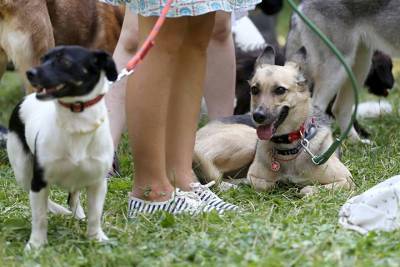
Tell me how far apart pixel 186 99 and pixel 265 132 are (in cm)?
69

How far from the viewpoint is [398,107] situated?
275 inches

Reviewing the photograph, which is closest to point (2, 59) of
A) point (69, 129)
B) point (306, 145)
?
point (306, 145)

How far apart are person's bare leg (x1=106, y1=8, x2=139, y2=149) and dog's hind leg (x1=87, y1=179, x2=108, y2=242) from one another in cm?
139

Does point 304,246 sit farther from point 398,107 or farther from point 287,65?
point 398,107

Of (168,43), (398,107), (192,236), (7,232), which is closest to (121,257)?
(192,236)

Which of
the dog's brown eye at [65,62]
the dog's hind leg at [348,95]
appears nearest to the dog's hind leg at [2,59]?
the dog's brown eye at [65,62]

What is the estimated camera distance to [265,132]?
14.7 feet

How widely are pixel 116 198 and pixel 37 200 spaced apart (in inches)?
41.8

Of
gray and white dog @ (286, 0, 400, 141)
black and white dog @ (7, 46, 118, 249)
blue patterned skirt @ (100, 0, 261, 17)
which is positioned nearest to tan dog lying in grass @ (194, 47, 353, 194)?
blue patterned skirt @ (100, 0, 261, 17)

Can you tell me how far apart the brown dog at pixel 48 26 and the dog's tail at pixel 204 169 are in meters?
1.18

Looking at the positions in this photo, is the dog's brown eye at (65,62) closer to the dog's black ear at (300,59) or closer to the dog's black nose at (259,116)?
the dog's black nose at (259,116)

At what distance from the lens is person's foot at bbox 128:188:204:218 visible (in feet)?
12.7

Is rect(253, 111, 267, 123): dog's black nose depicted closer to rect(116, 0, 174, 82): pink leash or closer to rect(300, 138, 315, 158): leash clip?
rect(300, 138, 315, 158): leash clip

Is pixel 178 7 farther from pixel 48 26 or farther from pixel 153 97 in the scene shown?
pixel 48 26
